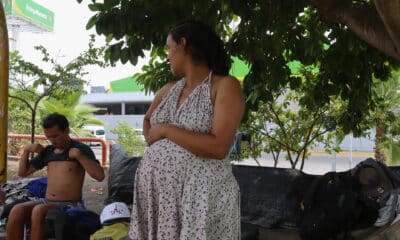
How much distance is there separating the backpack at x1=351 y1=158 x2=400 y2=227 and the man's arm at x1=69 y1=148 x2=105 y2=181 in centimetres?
195

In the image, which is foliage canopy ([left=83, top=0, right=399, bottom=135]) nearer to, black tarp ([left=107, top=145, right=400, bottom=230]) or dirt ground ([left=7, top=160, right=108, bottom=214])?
black tarp ([left=107, top=145, right=400, bottom=230])

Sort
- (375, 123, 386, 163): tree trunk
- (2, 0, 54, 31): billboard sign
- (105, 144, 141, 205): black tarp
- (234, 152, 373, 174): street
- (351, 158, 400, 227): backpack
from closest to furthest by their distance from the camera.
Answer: (351, 158, 400, 227): backpack, (105, 144, 141, 205): black tarp, (375, 123, 386, 163): tree trunk, (234, 152, 373, 174): street, (2, 0, 54, 31): billboard sign

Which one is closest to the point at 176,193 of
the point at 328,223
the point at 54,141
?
the point at 328,223

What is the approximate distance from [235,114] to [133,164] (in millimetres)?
3511

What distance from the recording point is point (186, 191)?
1.57 metres


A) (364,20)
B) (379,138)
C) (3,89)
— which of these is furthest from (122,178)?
(379,138)

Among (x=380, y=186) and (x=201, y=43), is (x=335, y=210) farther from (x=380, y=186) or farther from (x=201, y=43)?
(x=201, y=43)

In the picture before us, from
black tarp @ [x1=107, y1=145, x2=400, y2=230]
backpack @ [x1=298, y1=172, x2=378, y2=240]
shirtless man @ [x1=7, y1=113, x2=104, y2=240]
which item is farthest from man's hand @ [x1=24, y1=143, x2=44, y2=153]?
backpack @ [x1=298, y1=172, x2=378, y2=240]

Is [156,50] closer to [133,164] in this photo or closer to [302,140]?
[133,164]

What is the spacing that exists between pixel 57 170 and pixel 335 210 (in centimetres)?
224

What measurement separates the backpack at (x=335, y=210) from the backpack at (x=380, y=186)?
64mm

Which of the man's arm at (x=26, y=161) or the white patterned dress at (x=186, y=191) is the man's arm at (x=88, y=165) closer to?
the man's arm at (x=26, y=161)

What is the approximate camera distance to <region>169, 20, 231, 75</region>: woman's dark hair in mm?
1698

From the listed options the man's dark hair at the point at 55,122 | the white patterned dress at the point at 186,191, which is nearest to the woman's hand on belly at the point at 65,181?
the man's dark hair at the point at 55,122
